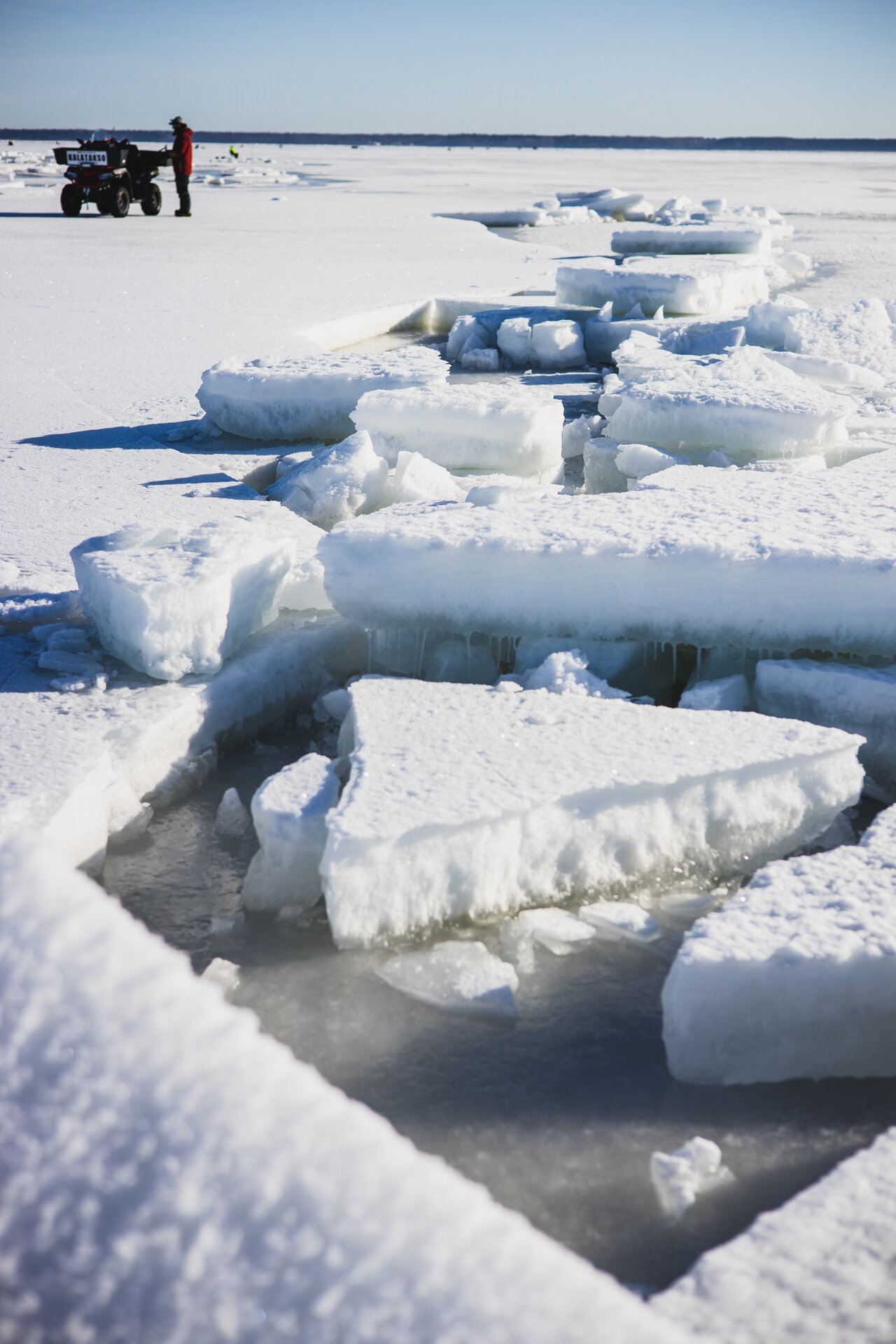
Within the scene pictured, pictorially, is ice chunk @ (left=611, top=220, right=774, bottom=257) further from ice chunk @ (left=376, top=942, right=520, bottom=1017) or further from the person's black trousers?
ice chunk @ (left=376, top=942, right=520, bottom=1017)

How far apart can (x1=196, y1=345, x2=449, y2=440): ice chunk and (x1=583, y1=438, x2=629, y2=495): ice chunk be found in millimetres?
631

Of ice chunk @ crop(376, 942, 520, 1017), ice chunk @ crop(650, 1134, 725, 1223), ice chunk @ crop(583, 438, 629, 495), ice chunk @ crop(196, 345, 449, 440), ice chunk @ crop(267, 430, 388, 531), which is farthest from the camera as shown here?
ice chunk @ crop(196, 345, 449, 440)

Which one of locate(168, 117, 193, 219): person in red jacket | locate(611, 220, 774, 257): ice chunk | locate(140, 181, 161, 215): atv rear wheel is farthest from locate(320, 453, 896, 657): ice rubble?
locate(140, 181, 161, 215): atv rear wheel

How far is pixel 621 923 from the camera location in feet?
4.92

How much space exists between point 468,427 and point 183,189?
1136 cm

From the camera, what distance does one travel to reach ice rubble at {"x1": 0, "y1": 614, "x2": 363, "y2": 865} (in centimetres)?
160

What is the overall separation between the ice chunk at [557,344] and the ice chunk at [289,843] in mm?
4318

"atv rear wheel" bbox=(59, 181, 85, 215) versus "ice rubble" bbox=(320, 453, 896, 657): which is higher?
"atv rear wheel" bbox=(59, 181, 85, 215)

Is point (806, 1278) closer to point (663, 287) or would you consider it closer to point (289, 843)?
point (289, 843)

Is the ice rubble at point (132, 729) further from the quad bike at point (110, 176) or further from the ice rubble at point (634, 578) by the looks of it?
the quad bike at point (110, 176)

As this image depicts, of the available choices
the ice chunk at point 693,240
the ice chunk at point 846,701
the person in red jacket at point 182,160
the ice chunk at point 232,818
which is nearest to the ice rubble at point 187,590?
the ice chunk at point 232,818

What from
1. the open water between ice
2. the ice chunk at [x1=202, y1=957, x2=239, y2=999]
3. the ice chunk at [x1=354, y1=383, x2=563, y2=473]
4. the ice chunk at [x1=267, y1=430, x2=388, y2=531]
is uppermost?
the ice chunk at [x1=354, y1=383, x2=563, y2=473]

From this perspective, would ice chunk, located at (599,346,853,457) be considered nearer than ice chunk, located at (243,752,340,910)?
No

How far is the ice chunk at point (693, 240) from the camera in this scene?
8586mm
